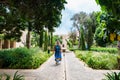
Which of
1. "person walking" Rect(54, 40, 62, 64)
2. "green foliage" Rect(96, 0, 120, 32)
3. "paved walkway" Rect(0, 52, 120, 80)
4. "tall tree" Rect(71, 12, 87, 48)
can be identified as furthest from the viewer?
"tall tree" Rect(71, 12, 87, 48)

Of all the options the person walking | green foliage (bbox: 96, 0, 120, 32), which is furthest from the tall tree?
green foliage (bbox: 96, 0, 120, 32)

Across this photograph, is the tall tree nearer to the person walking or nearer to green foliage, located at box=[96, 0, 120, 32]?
the person walking

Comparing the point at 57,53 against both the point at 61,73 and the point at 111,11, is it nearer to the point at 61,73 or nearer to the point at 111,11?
the point at 61,73

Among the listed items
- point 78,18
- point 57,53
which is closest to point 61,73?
point 57,53

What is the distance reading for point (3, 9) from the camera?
16.4 metres

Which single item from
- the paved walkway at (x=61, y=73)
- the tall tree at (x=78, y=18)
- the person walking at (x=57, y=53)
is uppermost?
the tall tree at (x=78, y=18)

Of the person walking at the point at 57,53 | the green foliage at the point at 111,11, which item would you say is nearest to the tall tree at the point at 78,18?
the person walking at the point at 57,53

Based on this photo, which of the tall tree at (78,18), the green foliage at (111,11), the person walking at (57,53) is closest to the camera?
the green foliage at (111,11)

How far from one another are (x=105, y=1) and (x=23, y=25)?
16.5 metres

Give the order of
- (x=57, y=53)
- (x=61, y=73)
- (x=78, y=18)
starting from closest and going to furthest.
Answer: (x=61, y=73), (x=57, y=53), (x=78, y=18)

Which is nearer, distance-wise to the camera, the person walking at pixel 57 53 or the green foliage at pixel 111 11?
the green foliage at pixel 111 11

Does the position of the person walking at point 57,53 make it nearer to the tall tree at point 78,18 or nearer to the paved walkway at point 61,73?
the paved walkway at point 61,73

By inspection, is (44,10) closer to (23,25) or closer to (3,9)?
(3,9)

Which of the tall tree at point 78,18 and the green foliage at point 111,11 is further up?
the tall tree at point 78,18
